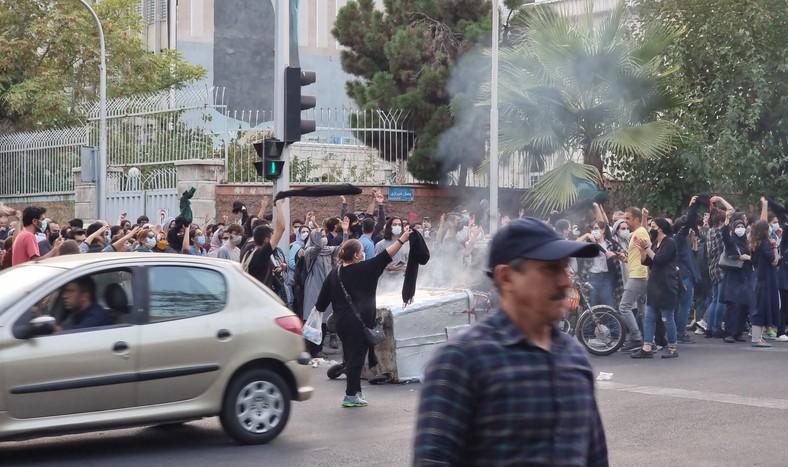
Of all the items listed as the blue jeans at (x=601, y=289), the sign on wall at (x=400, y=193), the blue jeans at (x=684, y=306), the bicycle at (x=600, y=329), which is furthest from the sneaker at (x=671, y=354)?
the sign on wall at (x=400, y=193)

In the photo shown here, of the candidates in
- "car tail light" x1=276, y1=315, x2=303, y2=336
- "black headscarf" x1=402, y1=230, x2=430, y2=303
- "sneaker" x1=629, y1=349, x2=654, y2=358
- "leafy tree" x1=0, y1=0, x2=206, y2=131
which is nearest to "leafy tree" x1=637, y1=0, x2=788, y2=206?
"sneaker" x1=629, y1=349, x2=654, y2=358

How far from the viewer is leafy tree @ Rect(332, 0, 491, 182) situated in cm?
2495

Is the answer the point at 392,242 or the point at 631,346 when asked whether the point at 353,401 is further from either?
the point at 392,242

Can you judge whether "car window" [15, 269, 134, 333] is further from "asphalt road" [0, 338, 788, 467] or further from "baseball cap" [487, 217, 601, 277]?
"baseball cap" [487, 217, 601, 277]

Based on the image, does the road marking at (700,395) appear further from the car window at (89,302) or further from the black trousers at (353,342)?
the car window at (89,302)

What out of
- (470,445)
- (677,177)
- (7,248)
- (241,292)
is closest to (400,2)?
(677,177)

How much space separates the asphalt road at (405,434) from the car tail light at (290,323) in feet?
2.81

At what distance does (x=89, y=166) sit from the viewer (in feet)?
75.9

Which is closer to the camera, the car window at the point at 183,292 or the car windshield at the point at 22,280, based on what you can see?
the car windshield at the point at 22,280

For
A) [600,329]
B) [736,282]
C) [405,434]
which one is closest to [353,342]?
[405,434]

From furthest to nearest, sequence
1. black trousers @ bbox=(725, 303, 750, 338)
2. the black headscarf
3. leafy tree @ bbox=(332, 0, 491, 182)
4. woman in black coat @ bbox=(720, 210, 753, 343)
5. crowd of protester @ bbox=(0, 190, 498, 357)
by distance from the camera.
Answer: leafy tree @ bbox=(332, 0, 491, 182)
black trousers @ bbox=(725, 303, 750, 338)
woman in black coat @ bbox=(720, 210, 753, 343)
crowd of protester @ bbox=(0, 190, 498, 357)
the black headscarf

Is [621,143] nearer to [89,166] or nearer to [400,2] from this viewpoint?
[400,2]

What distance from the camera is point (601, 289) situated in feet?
48.5

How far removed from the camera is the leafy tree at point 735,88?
68.6 feet
